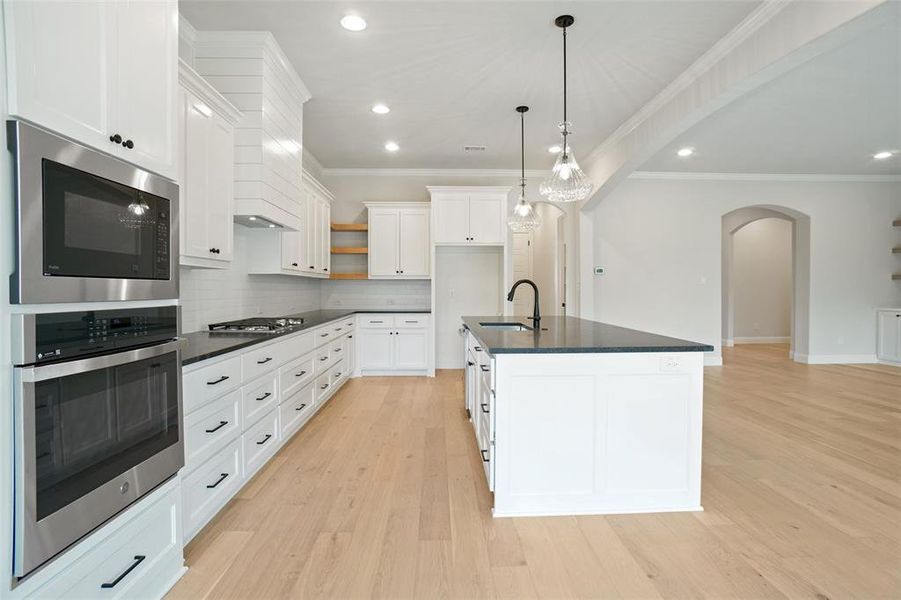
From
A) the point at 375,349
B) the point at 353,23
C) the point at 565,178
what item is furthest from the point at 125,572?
the point at 375,349

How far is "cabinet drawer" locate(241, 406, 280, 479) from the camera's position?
2.55 meters

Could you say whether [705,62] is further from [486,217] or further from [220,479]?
[220,479]

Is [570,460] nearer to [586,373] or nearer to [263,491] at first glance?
[586,373]

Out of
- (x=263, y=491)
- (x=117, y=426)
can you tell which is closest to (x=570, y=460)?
(x=263, y=491)

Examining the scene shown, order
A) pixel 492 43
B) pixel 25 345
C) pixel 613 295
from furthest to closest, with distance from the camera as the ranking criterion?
1. pixel 613 295
2. pixel 492 43
3. pixel 25 345

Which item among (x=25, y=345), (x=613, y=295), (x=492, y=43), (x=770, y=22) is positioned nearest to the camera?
(x=25, y=345)

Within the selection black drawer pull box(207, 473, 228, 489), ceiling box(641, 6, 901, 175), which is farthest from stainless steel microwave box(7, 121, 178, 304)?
ceiling box(641, 6, 901, 175)

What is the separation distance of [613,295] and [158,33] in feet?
19.7

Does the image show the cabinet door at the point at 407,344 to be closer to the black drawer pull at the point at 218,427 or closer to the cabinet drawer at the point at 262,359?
the cabinet drawer at the point at 262,359

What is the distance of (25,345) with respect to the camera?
3.63ft

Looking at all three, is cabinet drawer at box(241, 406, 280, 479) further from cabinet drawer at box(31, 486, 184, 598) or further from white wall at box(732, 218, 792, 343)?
white wall at box(732, 218, 792, 343)

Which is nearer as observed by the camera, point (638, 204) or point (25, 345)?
point (25, 345)

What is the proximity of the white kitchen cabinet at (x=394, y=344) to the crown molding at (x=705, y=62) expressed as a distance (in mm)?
3224

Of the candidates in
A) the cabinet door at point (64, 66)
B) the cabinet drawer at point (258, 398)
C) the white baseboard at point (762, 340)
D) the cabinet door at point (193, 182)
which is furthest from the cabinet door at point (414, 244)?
the white baseboard at point (762, 340)
